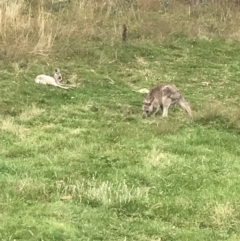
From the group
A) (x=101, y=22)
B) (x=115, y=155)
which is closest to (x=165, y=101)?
(x=115, y=155)

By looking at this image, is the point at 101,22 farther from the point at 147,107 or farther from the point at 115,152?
the point at 115,152

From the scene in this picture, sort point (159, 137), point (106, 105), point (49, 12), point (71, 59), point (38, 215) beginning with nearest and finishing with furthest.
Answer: point (38, 215) < point (159, 137) < point (106, 105) < point (71, 59) < point (49, 12)

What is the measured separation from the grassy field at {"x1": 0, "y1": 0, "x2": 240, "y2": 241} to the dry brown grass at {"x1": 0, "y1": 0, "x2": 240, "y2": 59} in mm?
387

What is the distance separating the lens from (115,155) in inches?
326

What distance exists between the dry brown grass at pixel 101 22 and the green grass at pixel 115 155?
25.0 inches

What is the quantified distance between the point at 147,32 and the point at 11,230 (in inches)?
446

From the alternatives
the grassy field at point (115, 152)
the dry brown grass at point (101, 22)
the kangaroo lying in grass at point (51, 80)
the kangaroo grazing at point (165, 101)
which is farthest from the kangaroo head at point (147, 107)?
the dry brown grass at point (101, 22)

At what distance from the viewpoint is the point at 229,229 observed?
5977 mm

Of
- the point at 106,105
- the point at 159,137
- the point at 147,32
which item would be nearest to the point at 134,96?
the point at 106,105

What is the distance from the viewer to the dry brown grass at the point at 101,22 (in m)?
13.8

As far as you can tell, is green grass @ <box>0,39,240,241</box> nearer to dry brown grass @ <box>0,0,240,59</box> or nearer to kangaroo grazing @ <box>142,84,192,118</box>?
kangaroo grazing @ <box>142,84,192,118</box>

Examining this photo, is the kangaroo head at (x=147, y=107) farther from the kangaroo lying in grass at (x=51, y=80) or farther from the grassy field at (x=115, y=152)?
the kangaroo lying in grass at (x=51, y=80)

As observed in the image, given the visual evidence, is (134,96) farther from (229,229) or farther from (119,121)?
(229,229)

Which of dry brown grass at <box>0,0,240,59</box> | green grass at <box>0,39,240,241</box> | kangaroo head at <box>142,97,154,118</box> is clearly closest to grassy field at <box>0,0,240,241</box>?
green grass at <box>0,39,240,241</box>
